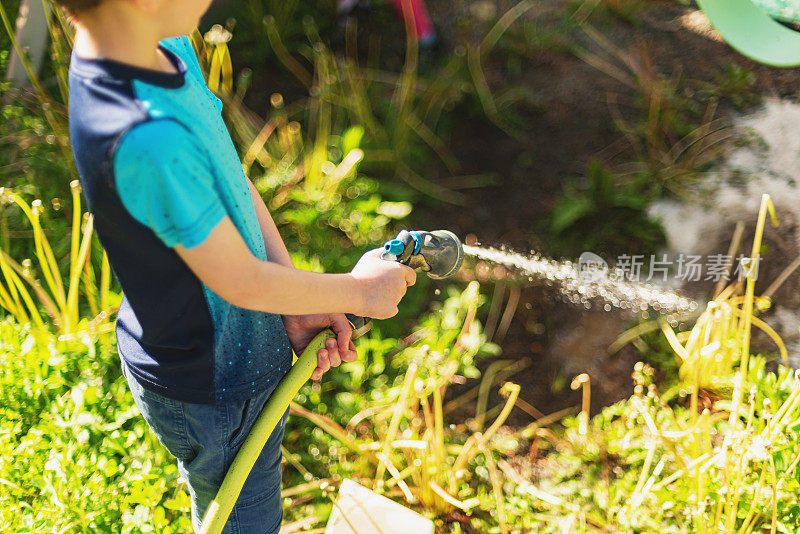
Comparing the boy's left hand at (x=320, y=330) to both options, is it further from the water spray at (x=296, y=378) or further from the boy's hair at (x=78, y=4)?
the boy's hair at (x=78, y=4)

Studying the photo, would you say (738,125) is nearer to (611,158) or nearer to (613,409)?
(611,158)

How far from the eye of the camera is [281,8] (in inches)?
120

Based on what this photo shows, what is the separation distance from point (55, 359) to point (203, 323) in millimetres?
927

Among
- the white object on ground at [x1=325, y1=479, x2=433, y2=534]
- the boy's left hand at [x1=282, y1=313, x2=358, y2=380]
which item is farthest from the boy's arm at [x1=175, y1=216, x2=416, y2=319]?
the white object on ground at [x1=325, y1=479, x2=433, y2=534]

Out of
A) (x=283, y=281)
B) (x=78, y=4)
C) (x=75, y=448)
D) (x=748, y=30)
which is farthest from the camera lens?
(x=748, y=30)

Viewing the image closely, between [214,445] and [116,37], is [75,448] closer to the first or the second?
[214,445]

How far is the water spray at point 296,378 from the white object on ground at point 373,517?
0.53 metres

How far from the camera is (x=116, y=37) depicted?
2.80ft

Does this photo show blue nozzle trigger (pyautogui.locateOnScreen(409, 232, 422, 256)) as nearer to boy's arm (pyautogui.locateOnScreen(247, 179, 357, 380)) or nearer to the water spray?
the water spray

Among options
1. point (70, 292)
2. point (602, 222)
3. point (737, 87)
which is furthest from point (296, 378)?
point (737, 87)

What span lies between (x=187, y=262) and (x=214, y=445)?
0.43 meters

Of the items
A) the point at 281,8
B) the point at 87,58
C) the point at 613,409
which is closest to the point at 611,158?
the point at 613,409

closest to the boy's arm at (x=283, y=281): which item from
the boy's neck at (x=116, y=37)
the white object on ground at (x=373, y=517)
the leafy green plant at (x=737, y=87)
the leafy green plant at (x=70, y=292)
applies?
the boy's neck at (x=116, y=37)

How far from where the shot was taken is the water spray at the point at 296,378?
113 centimetres
